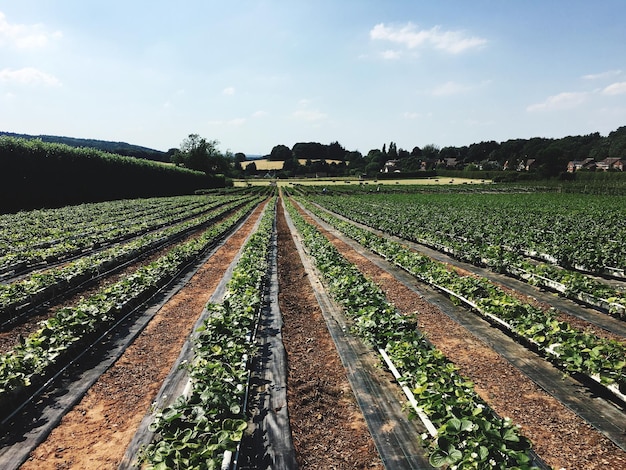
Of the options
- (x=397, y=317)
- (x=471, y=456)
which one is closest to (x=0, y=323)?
(x=397, y=317)

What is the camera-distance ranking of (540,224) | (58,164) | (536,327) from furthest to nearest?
(58,164) < (540,224) < (536,327)

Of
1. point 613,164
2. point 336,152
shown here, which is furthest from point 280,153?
point 613,164

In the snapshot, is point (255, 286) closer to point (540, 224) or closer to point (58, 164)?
point (540, 224)

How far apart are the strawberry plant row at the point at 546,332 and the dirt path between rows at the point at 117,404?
22.4 ft

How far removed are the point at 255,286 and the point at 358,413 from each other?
16.9 ft

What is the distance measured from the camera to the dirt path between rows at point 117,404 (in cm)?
430

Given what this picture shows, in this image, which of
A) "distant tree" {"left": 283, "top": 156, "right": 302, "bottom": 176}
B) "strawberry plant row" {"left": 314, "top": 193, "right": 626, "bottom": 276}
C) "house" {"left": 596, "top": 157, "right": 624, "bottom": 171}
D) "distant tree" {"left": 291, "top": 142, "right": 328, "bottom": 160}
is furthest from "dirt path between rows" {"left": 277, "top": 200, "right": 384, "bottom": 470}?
"distant tree" {"left": 291, "top": 142, "right": 328, "bottom": 160}

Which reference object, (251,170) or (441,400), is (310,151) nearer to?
(251,170)

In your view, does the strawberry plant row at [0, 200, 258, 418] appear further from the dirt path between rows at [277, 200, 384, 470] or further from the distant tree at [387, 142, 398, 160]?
the distant tree at [387, 142, 398, 160]

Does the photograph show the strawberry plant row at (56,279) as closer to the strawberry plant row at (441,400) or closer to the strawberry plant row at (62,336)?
the strawberry plant row at (62,336)

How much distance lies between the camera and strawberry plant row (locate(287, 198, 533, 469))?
354 centimetres

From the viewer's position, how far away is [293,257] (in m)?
15.8

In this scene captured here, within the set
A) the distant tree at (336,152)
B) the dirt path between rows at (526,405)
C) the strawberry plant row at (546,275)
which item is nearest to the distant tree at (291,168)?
the distant tree at (336,152)

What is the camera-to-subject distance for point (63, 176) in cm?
3691
